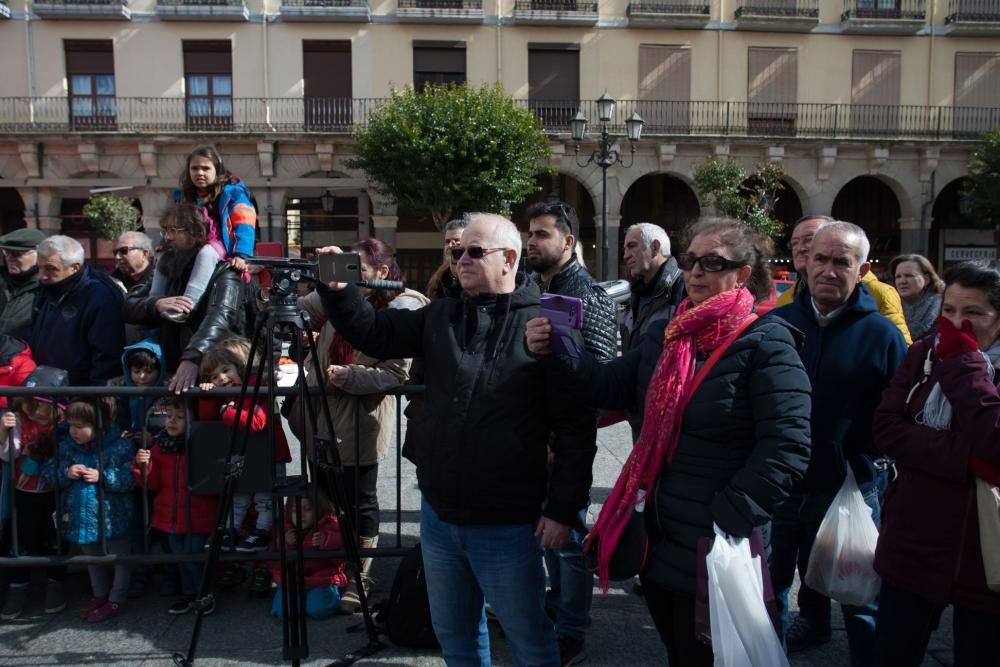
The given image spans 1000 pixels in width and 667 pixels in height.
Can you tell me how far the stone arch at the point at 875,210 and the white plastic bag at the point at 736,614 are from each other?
24.1 metres

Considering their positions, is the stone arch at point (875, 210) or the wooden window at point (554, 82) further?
the stone arch at point (875, 210)

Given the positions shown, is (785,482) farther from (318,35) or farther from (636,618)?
(318,35)

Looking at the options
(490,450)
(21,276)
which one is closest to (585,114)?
(21,276)

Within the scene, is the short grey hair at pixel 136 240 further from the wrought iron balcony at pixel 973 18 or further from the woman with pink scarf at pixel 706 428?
the wrought iron balcony at pixel 973 18

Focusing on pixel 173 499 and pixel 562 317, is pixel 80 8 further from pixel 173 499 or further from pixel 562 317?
pixel 562 317

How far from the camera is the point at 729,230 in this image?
2201 millimetres

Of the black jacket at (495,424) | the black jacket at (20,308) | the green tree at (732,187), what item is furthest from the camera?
the green tree at (732,187)

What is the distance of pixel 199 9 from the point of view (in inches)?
766

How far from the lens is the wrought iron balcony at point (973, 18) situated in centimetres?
2102

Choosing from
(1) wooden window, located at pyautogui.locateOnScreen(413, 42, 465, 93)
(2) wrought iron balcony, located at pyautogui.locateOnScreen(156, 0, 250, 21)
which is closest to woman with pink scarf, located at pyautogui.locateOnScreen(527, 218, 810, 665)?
(1) wooden window, located at pyautogui.locateOnScreen(413, 42, 465, 93)

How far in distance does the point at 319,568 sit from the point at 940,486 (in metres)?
2.69

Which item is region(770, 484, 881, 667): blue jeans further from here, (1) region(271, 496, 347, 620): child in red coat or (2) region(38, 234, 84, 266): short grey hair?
(2) region(38, 234, 84, 266): short grey hair

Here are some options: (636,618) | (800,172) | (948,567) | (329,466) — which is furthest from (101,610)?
(800,172)

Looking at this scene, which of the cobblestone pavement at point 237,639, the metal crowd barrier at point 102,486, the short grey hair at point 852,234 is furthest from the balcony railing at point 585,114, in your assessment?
the short grey hair at point 852,234
